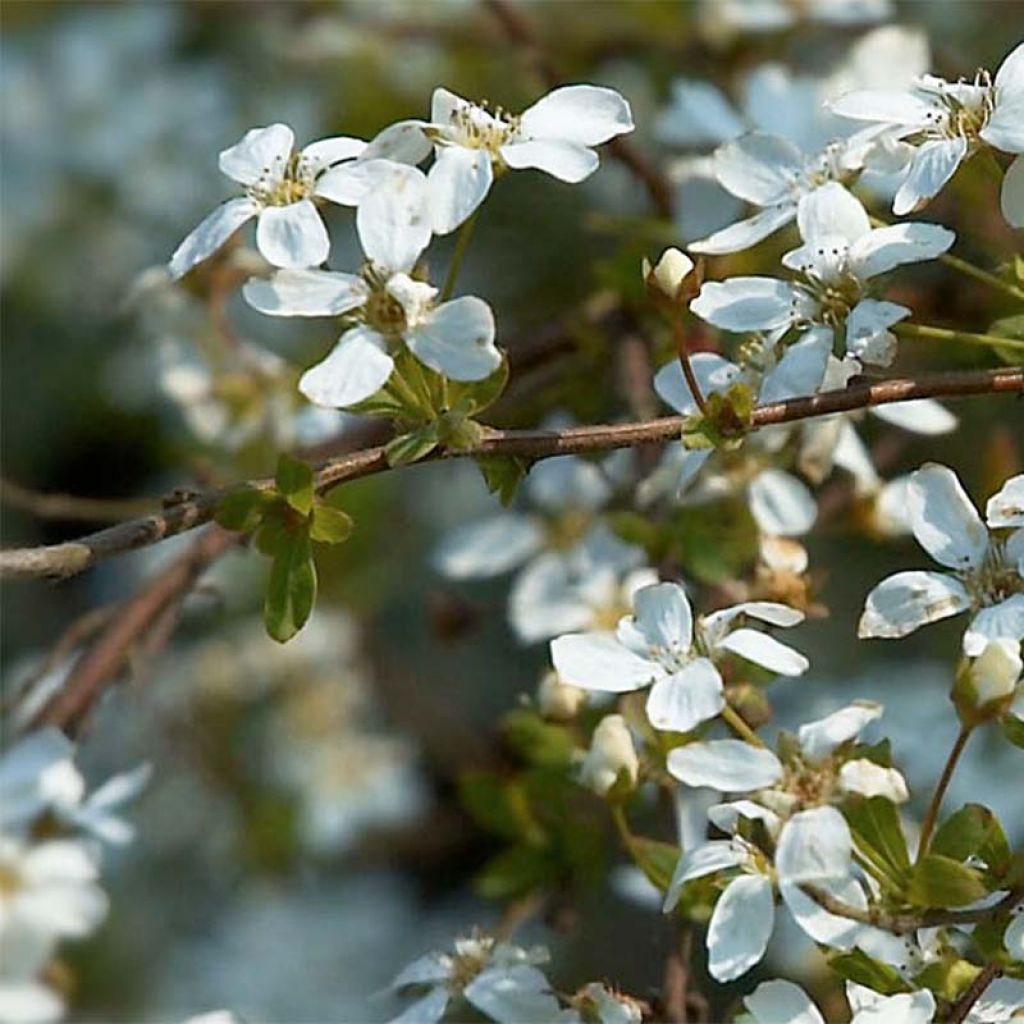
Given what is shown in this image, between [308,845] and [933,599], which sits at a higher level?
[933,599]

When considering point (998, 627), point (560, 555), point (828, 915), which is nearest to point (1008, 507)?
point (998, 627)

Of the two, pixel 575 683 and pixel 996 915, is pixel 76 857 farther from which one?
pixel 996 915

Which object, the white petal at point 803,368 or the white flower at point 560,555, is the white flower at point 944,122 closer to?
the white petal at point 803,368

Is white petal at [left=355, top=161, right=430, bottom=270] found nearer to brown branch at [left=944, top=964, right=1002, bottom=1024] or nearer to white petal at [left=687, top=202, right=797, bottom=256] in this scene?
white petal at [left=687, top=202, right=797, bottom=256]

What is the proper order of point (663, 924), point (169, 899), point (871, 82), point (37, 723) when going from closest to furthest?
point (663, 924) → point (37, 723) → point (871, 82) → point (169, 899)

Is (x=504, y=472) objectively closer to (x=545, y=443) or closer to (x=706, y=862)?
(x=545, y=443)

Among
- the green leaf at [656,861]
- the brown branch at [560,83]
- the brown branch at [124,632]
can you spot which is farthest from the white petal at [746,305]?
the brown branch at [560,83]

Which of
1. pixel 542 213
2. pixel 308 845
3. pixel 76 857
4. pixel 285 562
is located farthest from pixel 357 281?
pixel 542 213
